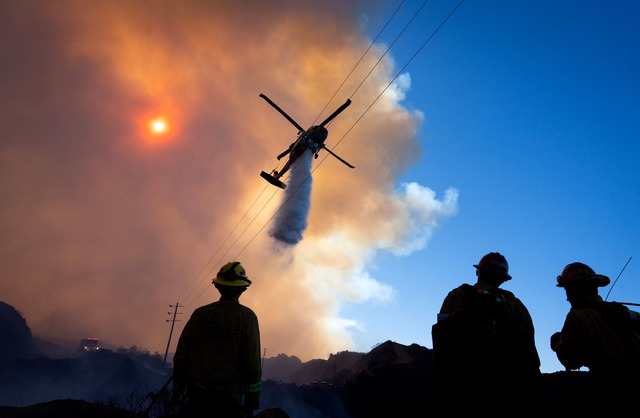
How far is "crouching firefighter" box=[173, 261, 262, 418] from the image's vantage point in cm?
396

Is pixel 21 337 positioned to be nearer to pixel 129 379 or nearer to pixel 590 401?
pixel 129 379

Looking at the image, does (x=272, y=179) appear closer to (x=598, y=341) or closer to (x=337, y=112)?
(x=337, y=112)

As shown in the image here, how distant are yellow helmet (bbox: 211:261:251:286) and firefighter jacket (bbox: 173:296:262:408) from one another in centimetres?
30

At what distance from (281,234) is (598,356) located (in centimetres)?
3406

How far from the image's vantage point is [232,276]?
4613 millimetres

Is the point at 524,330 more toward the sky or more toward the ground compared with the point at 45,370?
more toward the ground

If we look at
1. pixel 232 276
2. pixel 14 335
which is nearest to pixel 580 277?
pixel 232 276

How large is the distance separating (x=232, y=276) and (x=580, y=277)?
4215 mm

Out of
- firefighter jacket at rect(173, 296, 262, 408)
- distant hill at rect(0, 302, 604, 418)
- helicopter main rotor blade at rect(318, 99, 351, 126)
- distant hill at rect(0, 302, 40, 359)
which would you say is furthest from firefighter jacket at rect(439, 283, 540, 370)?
distant hill at rect(0, 302, 40, 359)

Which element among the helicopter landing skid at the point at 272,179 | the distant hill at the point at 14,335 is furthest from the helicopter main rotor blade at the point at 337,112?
the distant hill at the point at 14,335

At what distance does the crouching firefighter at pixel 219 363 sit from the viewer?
396 cm

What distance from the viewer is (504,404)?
9.73 ft

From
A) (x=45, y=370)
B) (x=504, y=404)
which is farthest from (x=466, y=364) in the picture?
(x=45, y=370)

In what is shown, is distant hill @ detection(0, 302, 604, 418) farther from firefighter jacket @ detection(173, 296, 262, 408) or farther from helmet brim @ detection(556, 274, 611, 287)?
firefighter jacket @ detection(173, 296, 262, 408)
